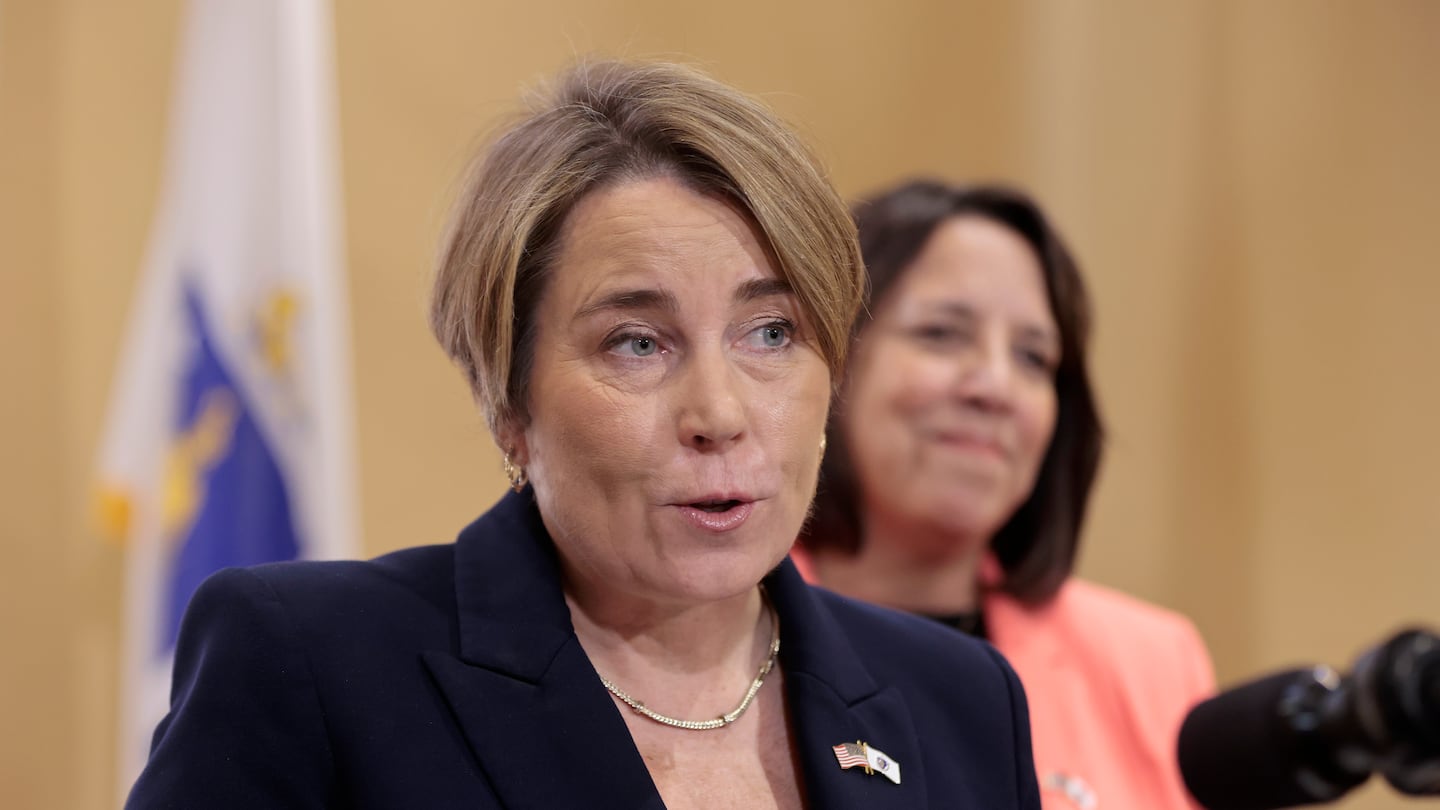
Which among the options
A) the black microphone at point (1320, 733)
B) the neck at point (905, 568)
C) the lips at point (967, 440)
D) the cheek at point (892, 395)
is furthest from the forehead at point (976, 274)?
the black microphone at point (1320, 733)

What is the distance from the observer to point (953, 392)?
275cm

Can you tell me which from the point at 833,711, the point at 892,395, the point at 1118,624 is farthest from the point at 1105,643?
the point at 833,711

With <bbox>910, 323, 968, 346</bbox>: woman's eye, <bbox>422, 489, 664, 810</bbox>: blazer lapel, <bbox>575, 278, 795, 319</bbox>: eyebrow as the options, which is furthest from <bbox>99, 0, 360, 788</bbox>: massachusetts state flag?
<bbox>575, 278, 795, 319</bbox>: eyebrow

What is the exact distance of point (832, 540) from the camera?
2842 millimetres

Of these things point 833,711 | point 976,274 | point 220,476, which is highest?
point 976,274

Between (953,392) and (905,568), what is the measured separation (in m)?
0.36

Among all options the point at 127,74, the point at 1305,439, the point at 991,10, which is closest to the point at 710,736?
the point at 127,74

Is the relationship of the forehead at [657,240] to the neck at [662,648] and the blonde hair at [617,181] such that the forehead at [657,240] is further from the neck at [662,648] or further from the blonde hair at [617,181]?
the neck at [662,648]

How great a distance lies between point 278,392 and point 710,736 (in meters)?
1.64

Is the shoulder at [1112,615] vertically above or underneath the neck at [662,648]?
underneath

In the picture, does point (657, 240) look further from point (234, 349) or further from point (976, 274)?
point (234, 349)

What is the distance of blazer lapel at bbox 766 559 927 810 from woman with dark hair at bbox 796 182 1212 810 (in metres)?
Answer: 0.98

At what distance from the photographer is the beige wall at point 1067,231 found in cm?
306

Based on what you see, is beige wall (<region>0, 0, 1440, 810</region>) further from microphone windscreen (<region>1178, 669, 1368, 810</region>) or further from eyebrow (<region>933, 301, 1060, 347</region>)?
microphone windscreen (<region>1178, 669, 1368, 810</region>)
